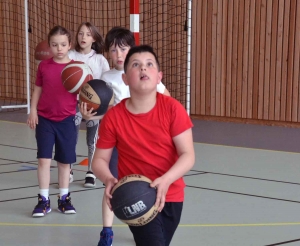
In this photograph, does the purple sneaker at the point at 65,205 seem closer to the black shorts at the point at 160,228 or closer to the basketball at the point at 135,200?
the black shorts at the point at 160,228

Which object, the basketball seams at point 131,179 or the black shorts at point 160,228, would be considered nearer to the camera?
the basketball seams at point 131,179

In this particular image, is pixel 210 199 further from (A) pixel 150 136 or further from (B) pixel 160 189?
(B) pixel 160 189

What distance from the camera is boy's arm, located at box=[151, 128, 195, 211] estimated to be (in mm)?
2379

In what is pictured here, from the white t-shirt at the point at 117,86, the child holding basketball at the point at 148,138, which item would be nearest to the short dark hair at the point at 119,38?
the white t-shirt at the point at 117,86

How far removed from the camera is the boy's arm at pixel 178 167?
Result: 7.80ft

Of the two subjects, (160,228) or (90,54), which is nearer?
(160,228)

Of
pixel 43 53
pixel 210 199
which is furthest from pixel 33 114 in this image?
pixel 43 53

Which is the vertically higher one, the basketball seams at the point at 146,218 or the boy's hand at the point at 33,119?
the boy's hand at the point at 33,119

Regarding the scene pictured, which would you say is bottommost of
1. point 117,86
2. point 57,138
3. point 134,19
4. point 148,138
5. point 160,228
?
point 160,228

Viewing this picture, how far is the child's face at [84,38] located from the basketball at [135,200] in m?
3.10

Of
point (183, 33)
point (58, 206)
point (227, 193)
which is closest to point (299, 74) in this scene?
point (183, 33)

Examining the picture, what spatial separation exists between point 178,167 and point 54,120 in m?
1.97

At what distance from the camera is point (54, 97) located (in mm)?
4242

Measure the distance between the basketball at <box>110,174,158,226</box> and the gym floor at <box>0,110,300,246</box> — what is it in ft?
3.83
